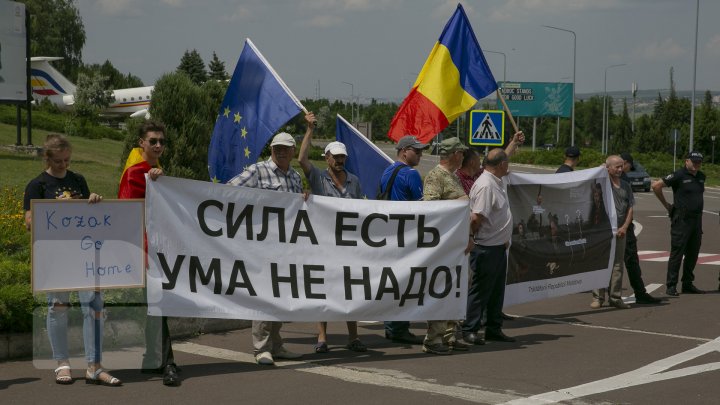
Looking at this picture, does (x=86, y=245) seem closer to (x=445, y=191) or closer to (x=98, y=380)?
(x=98, y=380)

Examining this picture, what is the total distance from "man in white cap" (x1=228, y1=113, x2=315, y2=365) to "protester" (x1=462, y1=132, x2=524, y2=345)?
180 centimetres

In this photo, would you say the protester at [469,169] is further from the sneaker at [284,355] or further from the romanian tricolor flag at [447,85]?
the sneaker at [284,355]

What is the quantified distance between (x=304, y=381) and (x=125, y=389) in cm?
138

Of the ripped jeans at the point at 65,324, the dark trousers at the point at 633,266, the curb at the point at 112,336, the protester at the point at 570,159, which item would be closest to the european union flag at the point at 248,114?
the curb at the point at 112,336

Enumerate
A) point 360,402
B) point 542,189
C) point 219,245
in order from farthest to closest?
point 542,189, point 219,245, point 360,402

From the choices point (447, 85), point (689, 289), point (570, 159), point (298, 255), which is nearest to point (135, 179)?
point (298, 255)

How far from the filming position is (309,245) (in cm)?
868

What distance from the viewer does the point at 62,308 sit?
755 cm

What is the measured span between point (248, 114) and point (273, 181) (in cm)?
152

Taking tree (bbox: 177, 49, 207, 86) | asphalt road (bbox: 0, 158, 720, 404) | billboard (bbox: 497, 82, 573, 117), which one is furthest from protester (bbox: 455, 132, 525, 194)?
tree (bbox: 177, 49, 207, 86)

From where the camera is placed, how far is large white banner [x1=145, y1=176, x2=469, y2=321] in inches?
319

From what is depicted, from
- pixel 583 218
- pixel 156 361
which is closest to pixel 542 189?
pixel 583 218

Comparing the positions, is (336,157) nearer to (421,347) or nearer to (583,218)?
(421,347)

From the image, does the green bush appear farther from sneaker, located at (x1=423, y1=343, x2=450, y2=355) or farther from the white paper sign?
sneaker, located at (x1=423, y1=343, x2=450, y2=355)
